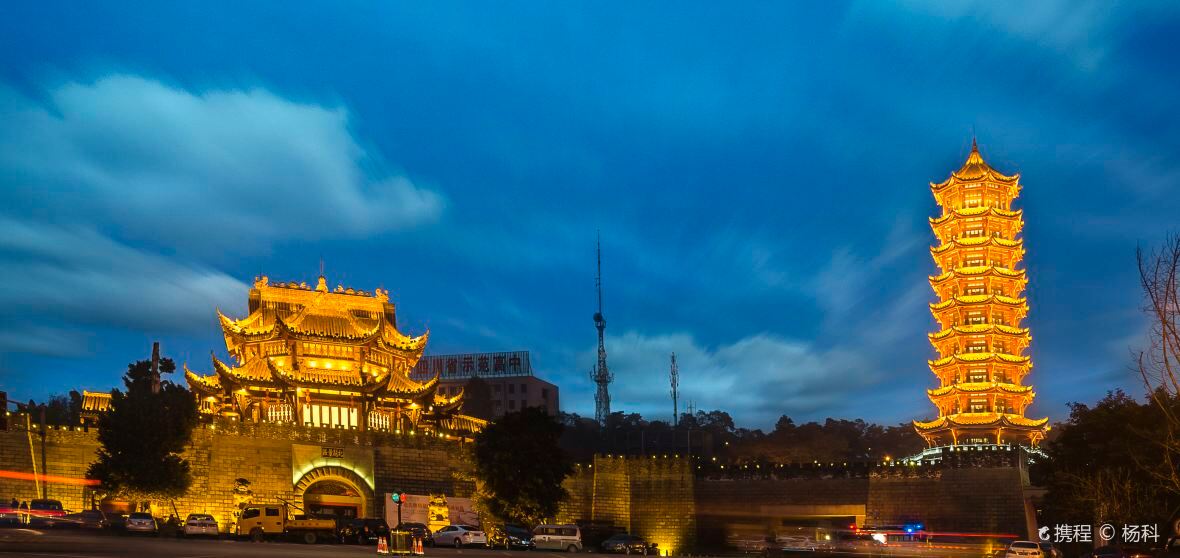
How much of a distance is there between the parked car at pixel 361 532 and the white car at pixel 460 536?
8.62 feet

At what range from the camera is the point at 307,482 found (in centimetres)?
5469

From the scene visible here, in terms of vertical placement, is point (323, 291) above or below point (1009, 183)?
below

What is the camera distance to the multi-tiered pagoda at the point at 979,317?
78500 millimetres

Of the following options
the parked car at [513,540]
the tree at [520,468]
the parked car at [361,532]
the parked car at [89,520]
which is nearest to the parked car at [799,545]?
the parked car at [513,540]

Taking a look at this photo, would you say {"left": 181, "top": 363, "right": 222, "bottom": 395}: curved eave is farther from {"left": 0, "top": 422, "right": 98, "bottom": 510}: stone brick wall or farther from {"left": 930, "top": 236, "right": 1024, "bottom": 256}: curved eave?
{"left": 930, "top": 236, "right": 1024, "bottom": 256}: curved eave

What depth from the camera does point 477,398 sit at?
121 m

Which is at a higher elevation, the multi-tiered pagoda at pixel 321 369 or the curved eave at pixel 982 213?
the curved eave at pixel 982 213

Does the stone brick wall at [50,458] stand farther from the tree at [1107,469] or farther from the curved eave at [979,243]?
the curved eave at [979,243]

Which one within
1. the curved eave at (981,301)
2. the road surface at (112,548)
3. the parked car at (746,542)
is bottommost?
the parked car at (746,542)

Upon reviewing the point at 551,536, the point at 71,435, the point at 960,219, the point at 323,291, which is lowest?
the point at 551,536

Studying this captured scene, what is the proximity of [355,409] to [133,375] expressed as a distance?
16.4 meters

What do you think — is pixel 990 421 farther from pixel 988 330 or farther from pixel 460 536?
pixel 460 536

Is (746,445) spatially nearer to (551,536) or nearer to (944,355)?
(944,355)

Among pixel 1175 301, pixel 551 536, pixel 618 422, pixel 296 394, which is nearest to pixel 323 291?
pixel 296 394
